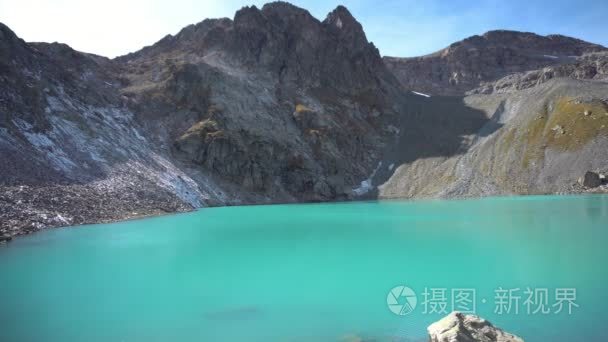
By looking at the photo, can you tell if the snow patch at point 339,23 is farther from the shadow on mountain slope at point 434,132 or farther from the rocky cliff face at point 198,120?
the shadow on mountain slope at point 434,132

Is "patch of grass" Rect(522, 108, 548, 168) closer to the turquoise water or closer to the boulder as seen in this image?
the boulder

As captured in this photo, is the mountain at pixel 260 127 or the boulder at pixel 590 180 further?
the boulder at pixel 590 180

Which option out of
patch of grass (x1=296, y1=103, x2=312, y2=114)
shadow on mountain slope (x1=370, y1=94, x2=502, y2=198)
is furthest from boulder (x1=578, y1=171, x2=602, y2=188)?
patch of grass (x1=296, y1=103, x2=312, y2=114)

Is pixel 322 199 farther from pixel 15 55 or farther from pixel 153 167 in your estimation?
pixel 15 55

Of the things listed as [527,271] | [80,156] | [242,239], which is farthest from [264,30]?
[527,271]

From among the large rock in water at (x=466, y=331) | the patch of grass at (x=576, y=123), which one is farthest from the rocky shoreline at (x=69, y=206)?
the patch of grass at (x=576, y=123)
